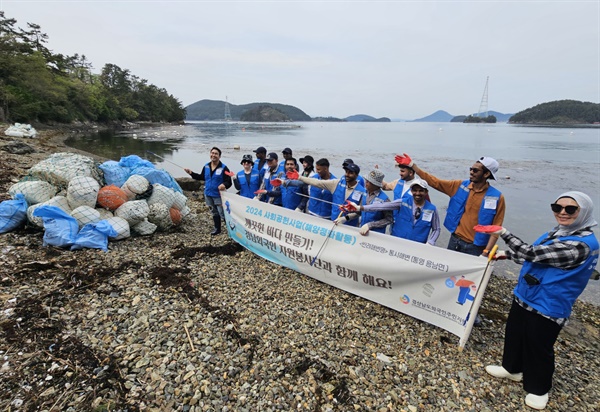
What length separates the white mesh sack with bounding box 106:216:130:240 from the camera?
6.60 m

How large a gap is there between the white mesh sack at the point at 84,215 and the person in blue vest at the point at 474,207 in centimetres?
631

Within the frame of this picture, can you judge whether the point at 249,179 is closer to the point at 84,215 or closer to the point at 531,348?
the point at 84,215

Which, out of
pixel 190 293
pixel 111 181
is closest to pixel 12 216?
pixel 111 181

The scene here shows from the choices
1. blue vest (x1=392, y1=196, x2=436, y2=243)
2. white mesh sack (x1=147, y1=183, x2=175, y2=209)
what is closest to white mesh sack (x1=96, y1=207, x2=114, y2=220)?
white mesh sack (x1=147, y1=183, x2=175, y2=209)

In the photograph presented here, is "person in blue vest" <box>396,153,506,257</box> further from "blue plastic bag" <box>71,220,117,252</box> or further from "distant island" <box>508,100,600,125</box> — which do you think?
"distant island" <box>508,100,600,125</box>

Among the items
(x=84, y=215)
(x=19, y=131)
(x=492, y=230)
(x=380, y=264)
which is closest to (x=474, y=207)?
(x=492, y=230)

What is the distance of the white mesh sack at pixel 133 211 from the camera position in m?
6.89

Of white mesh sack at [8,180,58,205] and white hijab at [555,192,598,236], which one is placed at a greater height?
white hijab at [555,192,598,236]

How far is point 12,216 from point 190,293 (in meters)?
4.61

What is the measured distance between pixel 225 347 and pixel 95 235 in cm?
418

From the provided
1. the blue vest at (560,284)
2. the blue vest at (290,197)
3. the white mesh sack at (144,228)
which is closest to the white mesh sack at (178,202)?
the white mesh sack at (144,228)

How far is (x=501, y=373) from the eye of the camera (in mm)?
3689

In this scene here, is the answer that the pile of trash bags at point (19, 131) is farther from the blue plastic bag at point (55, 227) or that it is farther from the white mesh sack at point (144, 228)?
the white mesh sack at point (144, 228)

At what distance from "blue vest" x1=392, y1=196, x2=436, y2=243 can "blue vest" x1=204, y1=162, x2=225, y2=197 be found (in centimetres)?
427
